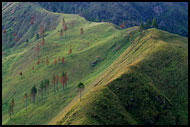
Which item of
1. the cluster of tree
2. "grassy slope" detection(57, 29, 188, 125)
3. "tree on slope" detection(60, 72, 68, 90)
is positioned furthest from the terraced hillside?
"tree on slope" detection(60, 72, 68, 90)

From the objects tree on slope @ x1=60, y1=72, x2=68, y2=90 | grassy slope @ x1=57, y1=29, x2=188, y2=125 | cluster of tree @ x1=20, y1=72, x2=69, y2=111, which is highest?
grassy slope @ x1=57, y1=29, x2=188, y2=125

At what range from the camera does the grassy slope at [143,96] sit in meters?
88.2

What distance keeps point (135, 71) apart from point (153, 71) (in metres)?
11.5

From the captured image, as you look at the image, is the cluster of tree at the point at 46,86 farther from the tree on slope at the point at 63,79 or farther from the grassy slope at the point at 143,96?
the grassy slope at the point at 143,96

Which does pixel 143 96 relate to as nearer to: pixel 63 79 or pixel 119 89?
pixel 119 89

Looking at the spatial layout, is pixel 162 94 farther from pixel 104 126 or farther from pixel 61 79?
pixel 61 79

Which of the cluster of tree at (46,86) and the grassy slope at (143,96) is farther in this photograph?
the cluster of tree at (46,86)

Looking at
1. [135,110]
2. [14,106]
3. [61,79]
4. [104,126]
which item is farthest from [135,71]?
[14,106]

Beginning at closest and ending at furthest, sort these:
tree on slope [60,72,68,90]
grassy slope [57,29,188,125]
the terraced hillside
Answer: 1. grassy slope [57,29,188,125]
2. the terraced hillside
3. tree on slope [60,72,68,90]

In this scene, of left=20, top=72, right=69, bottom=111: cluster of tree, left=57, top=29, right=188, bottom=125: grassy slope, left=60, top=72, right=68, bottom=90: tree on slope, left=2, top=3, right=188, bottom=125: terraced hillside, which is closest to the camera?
left=57, top=29, right=188, bottom=125: grassy slope

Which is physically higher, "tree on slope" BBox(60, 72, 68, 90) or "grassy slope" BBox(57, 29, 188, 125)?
"grassy slope" BBox(57, 29, 188, 125)

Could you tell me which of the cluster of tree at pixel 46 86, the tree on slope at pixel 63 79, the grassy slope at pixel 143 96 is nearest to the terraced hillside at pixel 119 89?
the grassy slope at pixel 143 96

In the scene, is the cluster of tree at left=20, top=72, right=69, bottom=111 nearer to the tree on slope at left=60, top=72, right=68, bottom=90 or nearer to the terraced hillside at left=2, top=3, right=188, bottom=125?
the tree on slope at left=60, top=72, right=68, bottom=90

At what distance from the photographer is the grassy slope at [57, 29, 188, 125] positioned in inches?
3474
